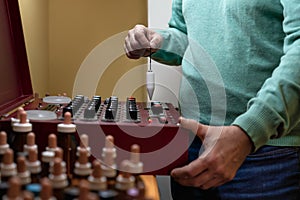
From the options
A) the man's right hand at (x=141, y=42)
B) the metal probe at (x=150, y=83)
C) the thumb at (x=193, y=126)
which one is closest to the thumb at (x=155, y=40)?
the man's right hand at (x=141, y=42)

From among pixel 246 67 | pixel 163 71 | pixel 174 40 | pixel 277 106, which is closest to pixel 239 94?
pixel 246 67

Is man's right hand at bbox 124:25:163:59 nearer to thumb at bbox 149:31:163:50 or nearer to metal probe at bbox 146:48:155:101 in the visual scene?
thumb at bbox 149:31:163:50

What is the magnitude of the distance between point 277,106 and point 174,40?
0.58 meters

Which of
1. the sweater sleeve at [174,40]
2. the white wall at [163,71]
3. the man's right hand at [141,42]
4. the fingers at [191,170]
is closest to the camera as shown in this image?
the fingers at [191,170]

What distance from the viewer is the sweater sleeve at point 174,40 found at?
49.8 inches

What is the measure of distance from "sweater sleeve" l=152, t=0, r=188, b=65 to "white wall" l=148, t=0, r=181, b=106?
11cm

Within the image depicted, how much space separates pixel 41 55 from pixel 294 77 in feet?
3.40

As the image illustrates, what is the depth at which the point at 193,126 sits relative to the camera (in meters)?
0.76

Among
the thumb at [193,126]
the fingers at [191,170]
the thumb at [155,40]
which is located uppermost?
the thumb at [155,40]

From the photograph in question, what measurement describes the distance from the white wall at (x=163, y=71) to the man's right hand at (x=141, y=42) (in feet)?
0.86

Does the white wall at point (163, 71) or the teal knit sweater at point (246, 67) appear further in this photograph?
the white wall at point (163, 71)

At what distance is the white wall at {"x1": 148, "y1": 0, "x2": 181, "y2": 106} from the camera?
1.47 meters

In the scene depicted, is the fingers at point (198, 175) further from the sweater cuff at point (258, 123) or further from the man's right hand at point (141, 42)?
the man's right hand at point (141, 42)

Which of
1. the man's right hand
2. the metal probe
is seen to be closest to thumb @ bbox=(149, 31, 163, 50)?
the man's right hand
